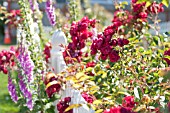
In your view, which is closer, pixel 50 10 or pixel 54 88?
pixel 54 88

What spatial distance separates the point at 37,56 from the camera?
177 inches

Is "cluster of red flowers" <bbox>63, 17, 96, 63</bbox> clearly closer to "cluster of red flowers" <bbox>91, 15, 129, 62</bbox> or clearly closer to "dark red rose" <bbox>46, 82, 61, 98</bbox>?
"dark red rose" <bbox>46, 82, 61, 98</bbox>

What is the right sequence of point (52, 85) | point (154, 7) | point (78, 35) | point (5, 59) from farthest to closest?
point (5, 59) < point (154, 7) < point (78, 35) < point (52, 85)

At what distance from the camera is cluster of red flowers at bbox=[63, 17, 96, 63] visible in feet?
14.0

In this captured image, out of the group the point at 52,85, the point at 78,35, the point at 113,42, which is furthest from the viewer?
the point at 78,35

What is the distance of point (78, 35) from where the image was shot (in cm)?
430

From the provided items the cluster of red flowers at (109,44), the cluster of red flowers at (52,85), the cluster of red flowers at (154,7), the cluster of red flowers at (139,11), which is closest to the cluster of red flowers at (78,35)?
the cluster of red flowers at (52,85)

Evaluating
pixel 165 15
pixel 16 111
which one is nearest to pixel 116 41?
pixel 16 111

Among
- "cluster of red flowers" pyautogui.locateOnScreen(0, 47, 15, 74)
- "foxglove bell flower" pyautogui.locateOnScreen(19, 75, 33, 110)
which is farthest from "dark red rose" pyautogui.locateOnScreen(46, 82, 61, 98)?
"cluster of red flowers" pyautogui.locateOnScreen(0, 47, 15, 74)

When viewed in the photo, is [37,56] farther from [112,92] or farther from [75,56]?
[112,92]

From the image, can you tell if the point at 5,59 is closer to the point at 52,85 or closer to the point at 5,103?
the point at 52,85

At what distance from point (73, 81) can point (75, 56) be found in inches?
36.7

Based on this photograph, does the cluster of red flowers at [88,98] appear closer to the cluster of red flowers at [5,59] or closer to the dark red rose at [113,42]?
the dark red rose at [113,42]

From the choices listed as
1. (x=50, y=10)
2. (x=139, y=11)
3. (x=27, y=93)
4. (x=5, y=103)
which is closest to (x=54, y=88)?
(x=27, y=93)
